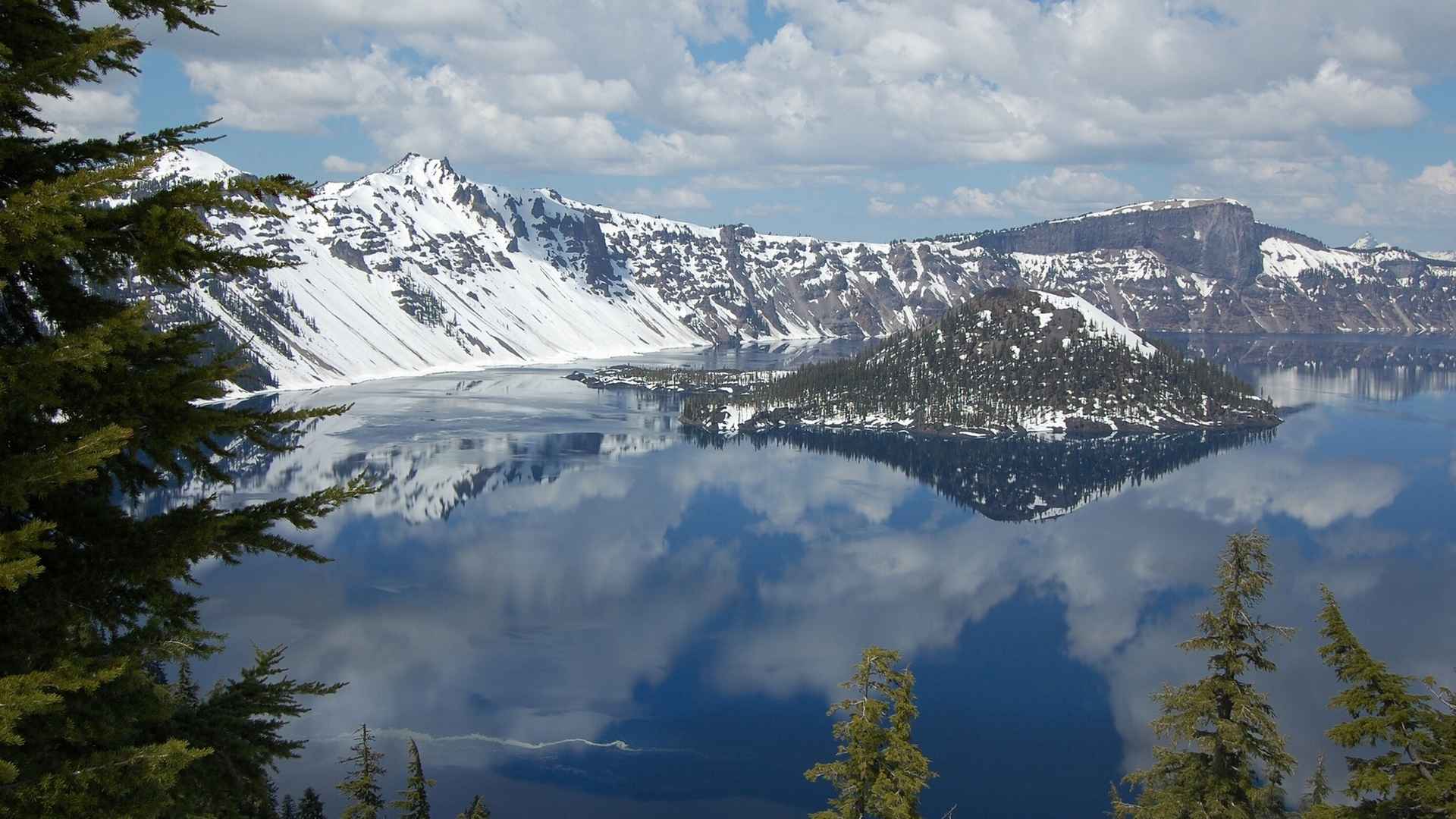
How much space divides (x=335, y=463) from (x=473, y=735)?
9739 cm

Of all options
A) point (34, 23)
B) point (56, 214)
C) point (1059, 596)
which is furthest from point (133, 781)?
point (1059, 596)

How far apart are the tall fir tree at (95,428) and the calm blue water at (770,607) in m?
53.8

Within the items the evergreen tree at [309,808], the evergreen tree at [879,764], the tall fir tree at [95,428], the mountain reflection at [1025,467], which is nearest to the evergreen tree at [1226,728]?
the evergreen tree at [879,764]

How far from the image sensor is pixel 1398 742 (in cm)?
1481

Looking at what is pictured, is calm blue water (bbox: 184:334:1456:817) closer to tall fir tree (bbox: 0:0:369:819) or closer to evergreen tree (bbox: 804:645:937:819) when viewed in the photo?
evergreen tree (bbox: 804:645:937:819)

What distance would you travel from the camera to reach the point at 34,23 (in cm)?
874

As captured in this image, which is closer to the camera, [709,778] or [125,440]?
[125,440]

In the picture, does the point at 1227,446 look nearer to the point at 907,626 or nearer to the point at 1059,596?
the point at 1059,596

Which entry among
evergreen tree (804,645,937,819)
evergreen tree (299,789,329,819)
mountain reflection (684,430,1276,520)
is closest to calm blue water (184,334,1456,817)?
mountain reflection (684,430,1276,520)

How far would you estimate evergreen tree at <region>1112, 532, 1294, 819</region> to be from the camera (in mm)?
23016

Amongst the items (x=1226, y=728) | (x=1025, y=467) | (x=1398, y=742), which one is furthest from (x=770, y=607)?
(x=1025, y=467)

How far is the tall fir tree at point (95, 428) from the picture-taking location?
7.53 m

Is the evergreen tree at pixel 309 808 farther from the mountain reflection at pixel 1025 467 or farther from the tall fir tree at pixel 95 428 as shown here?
the mountain reflection at pixel 1025 467

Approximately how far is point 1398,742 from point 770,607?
8247 cm
